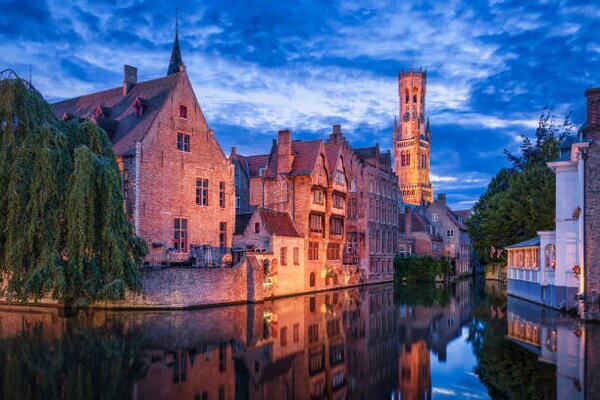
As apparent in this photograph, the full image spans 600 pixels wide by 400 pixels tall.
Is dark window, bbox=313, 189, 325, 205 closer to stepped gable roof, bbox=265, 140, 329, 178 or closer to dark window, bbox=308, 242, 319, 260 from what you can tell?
stepped gable roof, bbox=265, 140, 329, 178

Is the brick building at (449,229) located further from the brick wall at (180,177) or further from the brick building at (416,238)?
the brick wall at (180,177)

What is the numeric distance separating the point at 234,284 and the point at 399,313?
9.47 m

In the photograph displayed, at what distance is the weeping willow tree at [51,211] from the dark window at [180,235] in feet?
31.3

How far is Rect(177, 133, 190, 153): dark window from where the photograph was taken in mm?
37184

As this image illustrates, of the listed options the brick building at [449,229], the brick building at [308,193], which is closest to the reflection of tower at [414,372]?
the brick building at [308,193]

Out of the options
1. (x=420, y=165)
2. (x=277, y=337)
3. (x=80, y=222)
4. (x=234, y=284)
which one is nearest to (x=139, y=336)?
(x=277, y=337)

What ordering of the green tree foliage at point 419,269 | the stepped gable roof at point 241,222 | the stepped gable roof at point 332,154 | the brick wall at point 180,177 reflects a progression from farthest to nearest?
the green tree foliage at point 419,269, the stepped gable roof at point 332,154, the stepped gable roof at point 241,222, the brick wall at point 180,177

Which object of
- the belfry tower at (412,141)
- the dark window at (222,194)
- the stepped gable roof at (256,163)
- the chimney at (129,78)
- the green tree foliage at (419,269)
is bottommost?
the green tree foliage at (419,269)

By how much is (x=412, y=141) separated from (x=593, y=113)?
146 metres

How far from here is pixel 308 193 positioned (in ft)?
144

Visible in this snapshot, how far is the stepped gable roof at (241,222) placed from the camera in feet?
134

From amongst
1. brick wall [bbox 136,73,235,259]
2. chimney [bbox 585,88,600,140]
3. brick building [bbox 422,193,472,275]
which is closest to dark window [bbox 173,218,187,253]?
brick wall [bbox 136,73,235,259]

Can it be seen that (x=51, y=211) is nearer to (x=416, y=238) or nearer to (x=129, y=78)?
(x=129, y=78)

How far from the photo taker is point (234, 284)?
1294 inches
